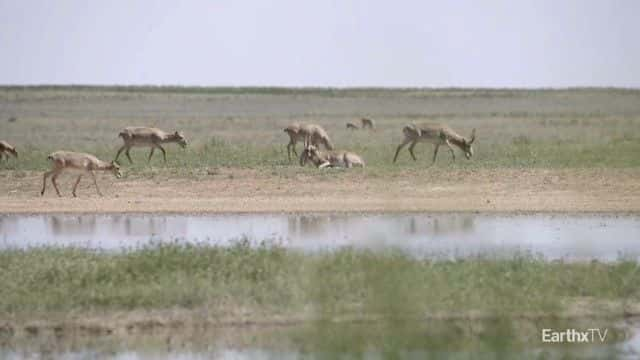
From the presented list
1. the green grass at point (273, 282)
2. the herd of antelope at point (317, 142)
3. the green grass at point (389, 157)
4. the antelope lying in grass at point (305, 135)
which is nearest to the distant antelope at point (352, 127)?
the green grass at point (389, 157)

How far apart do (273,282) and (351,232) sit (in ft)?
18.3

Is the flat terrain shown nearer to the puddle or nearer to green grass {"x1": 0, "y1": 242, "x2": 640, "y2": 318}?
the puddle

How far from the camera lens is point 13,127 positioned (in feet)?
179

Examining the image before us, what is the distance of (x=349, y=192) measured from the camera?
83.8 ft

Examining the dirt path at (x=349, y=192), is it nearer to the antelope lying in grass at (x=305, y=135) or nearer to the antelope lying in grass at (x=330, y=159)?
the antelope lying in grass at (x=330, y=159)

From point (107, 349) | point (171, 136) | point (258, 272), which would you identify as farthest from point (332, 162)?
point (107, 349)

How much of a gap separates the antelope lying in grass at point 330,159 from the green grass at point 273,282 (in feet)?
46.4

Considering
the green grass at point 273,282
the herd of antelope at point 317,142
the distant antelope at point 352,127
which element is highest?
the distant antelope at point 352,127

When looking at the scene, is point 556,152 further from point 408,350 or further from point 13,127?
point 13,127

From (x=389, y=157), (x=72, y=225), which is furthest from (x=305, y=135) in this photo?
(x=72, y=225)

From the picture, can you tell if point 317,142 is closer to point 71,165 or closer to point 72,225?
point 71,165

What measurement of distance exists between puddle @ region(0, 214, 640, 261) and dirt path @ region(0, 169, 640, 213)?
0.85m

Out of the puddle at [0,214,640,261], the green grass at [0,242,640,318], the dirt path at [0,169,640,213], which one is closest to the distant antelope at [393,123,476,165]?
the dirt path at [0,169,640,213]

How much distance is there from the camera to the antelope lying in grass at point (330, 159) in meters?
29.9
